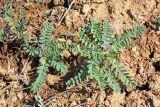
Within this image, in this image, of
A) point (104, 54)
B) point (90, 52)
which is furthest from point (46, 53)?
point (104, 54)

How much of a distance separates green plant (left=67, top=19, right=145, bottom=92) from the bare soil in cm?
10

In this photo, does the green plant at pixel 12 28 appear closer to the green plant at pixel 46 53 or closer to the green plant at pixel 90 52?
the green plant at pixel 90 52

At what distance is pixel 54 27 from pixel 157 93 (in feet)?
3.42

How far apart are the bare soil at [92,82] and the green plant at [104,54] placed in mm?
105

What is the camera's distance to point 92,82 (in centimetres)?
310

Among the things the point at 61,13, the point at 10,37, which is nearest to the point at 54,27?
the point at 61,13

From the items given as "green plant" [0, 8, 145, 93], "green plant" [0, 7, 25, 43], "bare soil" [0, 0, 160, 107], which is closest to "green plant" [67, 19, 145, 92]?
"green plant" [0, 8, 145, 93]

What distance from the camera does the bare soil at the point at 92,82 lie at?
9.87 ft

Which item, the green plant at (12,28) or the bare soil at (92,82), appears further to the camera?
the green plant at (12,28)

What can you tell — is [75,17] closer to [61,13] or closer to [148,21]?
[61,13]

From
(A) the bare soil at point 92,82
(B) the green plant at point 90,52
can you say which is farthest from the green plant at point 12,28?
(A) the bare soil at point 92,82

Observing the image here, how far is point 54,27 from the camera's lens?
11.0ft

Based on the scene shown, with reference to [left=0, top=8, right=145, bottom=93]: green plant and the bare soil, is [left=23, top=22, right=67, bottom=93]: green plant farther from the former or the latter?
the bare soil

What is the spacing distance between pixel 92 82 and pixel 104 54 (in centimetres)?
24
